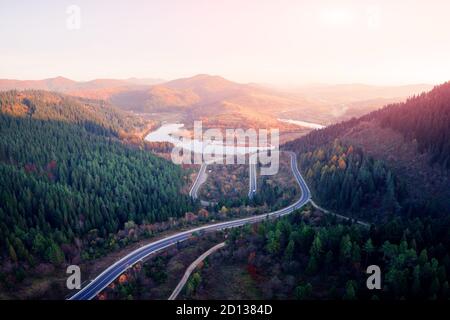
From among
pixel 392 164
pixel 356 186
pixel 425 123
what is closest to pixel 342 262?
pixel 356 186

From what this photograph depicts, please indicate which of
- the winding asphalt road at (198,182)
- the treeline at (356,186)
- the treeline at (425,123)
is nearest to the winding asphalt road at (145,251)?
the treeline at (356,186)

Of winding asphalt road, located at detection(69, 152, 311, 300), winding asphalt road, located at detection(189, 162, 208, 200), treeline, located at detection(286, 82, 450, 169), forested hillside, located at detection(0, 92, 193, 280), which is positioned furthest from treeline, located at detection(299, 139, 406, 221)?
winding asphalt road, located at detection(189, 162, 208, 200)

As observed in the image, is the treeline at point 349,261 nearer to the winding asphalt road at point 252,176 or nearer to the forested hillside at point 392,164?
the forested hillside at point 392,164

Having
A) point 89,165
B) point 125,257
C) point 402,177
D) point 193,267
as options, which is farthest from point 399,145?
point 89,165

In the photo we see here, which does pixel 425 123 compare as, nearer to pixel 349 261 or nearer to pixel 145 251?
pixel 349 261

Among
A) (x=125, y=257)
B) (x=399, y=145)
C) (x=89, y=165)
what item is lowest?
(x=125, y=257)

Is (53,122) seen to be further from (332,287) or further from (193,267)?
(332,287)

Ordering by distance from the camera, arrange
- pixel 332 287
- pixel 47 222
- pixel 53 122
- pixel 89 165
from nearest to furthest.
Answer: pixel 332 287 → pixel 47 222 → pixel 89 165 → pixel 53 122
